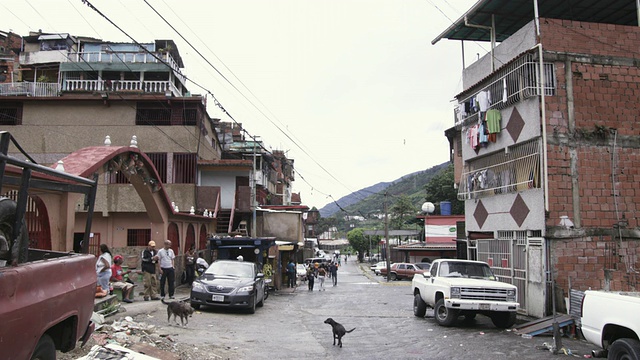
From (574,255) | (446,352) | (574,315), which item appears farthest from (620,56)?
(446,352)

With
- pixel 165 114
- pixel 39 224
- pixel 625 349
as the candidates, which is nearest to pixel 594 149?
pixel 625 349

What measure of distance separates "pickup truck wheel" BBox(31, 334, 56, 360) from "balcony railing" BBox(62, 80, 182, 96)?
3099 centimetres

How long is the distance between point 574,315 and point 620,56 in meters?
8.77

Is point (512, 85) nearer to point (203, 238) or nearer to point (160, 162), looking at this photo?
point (203, 238)

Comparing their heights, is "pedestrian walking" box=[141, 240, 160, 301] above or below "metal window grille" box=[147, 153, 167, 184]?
below

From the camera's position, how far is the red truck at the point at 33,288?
13.7 ft

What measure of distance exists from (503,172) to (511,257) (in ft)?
9.79

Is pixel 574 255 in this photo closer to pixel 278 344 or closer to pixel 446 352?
pixel 446 352

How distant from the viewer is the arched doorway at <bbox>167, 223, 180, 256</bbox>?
21.8m

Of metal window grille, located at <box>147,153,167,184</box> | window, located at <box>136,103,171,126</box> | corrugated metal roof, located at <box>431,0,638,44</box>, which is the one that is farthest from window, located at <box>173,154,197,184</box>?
corrugated metal roof, located at <box>431,0,638,44</box>

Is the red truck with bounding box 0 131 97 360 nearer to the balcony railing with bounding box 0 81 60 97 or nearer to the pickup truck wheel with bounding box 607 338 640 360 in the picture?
the pickup truck wheel with bounding box 607 338 640 360

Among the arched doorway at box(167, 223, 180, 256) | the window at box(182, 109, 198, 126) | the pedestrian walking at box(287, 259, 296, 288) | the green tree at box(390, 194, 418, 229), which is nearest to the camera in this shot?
the arched doorway at box(167, 223, 180, 256)

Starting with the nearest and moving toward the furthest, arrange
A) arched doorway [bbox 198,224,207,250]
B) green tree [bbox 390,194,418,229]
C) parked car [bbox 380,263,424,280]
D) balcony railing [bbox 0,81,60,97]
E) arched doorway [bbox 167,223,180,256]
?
arched doorway [bbox 167,223,180,256] < arched doorway [bbox 198,224,207,250] < balcony railing [bbox 0,81,60,97] < parked car [bbox 380,263,424,280] < green tree [bbox 390,194,418,229]

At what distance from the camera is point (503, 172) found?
18.0m
